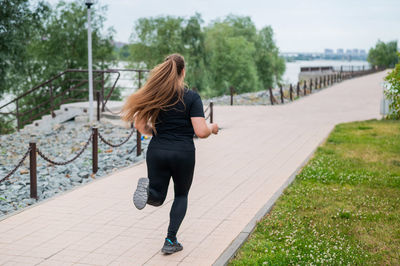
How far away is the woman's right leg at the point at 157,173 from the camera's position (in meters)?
4.92

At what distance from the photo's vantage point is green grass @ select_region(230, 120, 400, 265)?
200 inches

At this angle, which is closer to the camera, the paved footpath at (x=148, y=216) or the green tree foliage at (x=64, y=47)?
the paved footpath at (x=148, y=216)

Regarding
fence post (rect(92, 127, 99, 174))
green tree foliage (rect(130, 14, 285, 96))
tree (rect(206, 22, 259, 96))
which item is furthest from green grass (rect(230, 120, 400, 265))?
tree (rect(206, 22, 259, 96))

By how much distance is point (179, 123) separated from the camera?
4.91 metres

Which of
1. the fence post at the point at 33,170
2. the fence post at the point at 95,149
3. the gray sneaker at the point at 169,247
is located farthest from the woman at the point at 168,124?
the fence post at the point at 95,149

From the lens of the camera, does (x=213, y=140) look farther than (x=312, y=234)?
Yes

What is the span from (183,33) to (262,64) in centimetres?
2396

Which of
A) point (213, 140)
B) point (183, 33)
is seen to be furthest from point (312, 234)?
point (183, 33)

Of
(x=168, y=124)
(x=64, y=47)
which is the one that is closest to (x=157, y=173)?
(x=168, y=124)

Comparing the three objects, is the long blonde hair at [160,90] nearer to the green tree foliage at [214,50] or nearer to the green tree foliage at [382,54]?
the green tree foliage at [214,50]

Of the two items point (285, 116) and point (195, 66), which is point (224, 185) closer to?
point (285, 116)

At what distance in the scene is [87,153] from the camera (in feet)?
41.3

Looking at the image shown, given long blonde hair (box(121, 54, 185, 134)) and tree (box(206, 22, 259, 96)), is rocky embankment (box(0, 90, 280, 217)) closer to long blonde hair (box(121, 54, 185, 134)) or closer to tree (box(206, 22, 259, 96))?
long blonde hair (box(121, 54, 185, 134))

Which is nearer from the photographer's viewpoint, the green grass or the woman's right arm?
the woman's right arm
